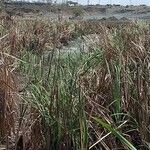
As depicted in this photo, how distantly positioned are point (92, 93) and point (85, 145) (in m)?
0.64

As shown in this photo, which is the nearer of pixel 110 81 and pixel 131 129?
pixel 131 129

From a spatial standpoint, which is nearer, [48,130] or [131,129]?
[48,130]

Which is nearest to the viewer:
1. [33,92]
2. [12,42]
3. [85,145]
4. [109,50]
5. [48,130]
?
[85,145]

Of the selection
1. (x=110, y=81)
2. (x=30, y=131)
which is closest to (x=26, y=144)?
(x=30, y=131)

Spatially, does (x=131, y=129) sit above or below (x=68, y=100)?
below

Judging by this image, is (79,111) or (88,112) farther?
(88,112)

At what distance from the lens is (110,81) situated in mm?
3135

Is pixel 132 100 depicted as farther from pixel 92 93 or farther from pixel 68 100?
pixel 68 100

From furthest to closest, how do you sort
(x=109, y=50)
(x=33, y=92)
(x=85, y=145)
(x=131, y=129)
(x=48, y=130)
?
(x=109, y=50) → (x=33, y=92) → (x=131, y=129) → (x=48, y=130) → (x=85, y=145)

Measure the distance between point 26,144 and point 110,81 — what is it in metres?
0.74

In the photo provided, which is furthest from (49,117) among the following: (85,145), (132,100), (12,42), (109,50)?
(12,42)

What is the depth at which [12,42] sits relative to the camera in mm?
5816

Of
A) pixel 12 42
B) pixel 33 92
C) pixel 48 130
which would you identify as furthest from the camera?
pixel 12 42

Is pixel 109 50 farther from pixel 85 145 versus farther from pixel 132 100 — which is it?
pixel 85 145
